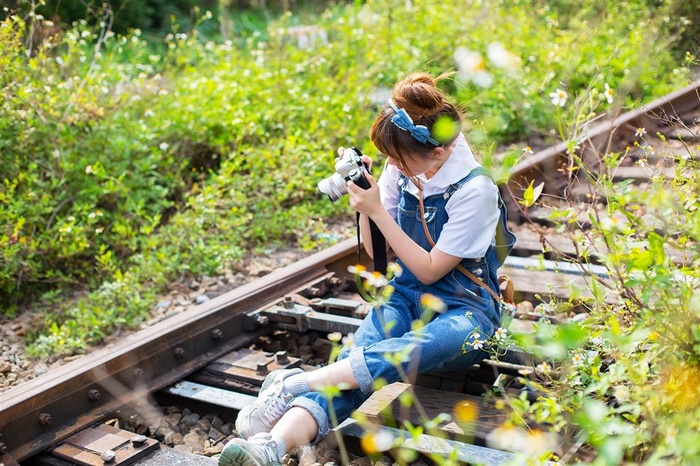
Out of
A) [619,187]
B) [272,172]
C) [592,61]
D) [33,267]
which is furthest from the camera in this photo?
[592,61]

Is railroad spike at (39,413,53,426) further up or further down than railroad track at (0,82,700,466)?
further up

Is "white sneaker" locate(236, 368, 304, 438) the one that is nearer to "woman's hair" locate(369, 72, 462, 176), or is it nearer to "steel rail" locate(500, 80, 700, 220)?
"woman's hair" locate(369, 72, 462, 176)

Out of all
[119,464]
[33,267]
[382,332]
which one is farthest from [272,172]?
[119,464]

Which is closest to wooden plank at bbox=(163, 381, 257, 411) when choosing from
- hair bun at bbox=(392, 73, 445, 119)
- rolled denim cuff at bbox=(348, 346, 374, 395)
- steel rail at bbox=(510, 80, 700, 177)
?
rolled denim cuff at bbox=(348, 346, 374, 395)

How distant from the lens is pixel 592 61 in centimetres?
662

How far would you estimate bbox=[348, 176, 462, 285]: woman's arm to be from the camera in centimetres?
277

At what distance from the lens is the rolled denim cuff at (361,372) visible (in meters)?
2.59

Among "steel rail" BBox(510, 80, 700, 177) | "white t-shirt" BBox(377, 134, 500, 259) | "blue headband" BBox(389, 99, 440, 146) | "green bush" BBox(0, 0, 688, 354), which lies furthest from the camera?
"steel rail" BBox(510, 80, 700, 177)

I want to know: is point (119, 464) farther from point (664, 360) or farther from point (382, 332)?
point (664, 360)

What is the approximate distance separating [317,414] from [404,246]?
2.20 ft

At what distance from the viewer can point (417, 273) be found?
280 cm

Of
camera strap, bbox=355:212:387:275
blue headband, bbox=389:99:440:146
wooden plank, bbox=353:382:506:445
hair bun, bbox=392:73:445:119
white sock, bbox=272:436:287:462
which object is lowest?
wooden plank, bbox=353:382:506:445

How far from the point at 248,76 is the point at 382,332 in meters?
4.03

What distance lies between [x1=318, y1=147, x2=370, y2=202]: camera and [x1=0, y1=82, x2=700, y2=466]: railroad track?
580mm
